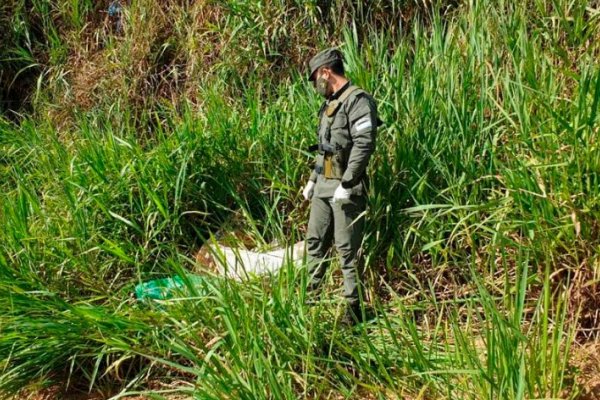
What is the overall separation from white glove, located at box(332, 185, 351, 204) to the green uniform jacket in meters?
0.03

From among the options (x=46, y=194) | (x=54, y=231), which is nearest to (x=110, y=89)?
(x=46, y=194)

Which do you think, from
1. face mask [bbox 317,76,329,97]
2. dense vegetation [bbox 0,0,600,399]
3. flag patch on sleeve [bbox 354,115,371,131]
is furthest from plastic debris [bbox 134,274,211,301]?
face mask [bbox 317,76,329,97]

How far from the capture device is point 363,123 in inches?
136

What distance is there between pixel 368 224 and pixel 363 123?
655 mm

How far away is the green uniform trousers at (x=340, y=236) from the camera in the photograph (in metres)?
3.51

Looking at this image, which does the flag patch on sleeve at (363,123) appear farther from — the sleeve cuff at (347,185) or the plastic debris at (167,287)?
the plastic debris at (167,287)

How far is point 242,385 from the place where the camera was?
8.23 ft

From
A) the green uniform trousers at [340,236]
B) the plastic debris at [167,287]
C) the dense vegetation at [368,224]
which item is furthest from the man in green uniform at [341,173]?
the plastic debris at [167,287]

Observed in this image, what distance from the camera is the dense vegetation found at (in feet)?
8.86

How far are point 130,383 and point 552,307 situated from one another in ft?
6.84

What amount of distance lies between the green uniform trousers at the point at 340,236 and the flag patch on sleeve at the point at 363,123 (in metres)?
0.38

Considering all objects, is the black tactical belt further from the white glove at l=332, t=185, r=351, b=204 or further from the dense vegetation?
the dense vegetation

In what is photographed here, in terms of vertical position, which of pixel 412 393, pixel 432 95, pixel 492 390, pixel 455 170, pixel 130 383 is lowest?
pixel 130 383

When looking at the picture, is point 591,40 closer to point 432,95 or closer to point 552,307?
point 432,95
